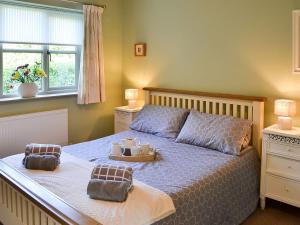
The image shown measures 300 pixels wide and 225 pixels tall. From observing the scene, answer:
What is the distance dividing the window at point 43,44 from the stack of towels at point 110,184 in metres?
2.08

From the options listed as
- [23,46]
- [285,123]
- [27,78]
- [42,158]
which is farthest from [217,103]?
[23,46]

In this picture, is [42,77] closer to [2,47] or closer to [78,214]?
[2,47]

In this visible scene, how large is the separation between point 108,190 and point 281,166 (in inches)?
66.4

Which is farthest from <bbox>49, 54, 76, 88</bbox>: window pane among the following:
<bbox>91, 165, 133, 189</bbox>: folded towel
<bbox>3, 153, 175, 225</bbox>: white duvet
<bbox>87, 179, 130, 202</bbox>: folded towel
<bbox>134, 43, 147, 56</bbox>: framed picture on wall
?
<bbox>87, 179, 130, 202</bbox>: folded towel

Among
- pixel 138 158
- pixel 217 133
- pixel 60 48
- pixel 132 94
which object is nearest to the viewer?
pixel 138 158

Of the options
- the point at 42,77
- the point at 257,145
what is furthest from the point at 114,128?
the point at 257,145

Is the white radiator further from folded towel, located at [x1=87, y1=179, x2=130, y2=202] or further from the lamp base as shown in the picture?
the lamp base

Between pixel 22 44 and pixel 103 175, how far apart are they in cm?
229

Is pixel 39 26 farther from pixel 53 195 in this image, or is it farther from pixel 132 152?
pixel 53 195

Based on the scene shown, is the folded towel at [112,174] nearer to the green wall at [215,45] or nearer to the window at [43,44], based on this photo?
the green wall at [215,45]

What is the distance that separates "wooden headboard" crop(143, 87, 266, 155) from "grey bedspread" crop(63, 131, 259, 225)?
0.32 m

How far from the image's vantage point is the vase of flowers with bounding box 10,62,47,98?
11.6 ft

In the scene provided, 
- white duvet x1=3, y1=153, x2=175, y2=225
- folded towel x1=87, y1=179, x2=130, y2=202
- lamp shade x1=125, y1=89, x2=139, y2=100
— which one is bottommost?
white duvet x1=3, y1=153, x2=175, y2=225

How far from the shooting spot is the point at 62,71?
160 inches
